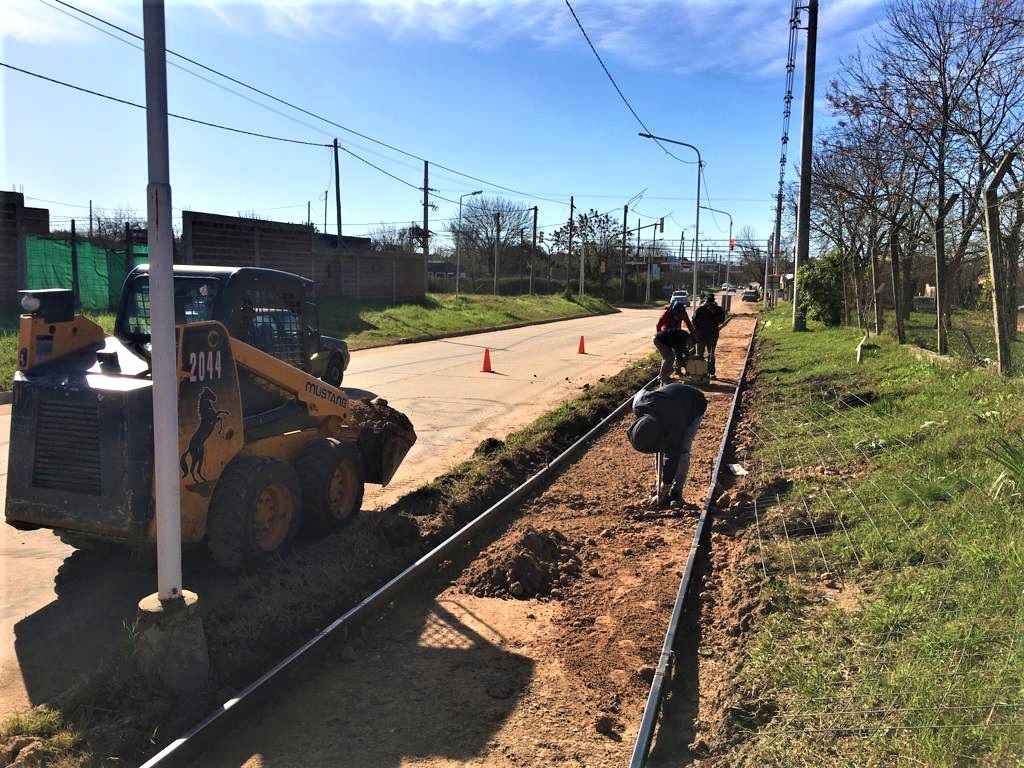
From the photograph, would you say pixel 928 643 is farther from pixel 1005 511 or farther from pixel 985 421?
pixel 985 421

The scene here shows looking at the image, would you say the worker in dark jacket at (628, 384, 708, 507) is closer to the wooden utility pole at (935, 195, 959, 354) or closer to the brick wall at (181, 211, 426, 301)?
the wooden utility pole at (935, 195, 959, 354)

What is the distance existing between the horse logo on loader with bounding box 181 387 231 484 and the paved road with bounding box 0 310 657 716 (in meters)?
Answer: 1.08

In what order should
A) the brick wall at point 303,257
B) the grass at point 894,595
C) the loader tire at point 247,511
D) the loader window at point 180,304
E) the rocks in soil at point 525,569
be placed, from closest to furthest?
the grass at point 894,595, the loader tire at point 247,511, the rocks in soil at point 525,569, the loader window at point 180,304, the brick wall at point 303,257

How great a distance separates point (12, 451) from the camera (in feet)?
15.5

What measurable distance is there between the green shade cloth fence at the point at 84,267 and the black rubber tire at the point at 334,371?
972cm

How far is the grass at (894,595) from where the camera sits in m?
3.09

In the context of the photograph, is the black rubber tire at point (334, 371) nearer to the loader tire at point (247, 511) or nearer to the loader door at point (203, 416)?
the loader tire at point (247, 511)

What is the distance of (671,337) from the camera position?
14.0 m

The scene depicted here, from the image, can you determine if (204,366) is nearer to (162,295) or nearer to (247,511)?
(247,511)

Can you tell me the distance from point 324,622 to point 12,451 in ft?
7.37

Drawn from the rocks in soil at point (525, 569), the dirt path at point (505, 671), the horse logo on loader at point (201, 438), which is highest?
the horse logo on loader at point (201, 438)

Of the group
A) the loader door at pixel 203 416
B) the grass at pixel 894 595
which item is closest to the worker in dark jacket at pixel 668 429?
the grass at pixel 894 595

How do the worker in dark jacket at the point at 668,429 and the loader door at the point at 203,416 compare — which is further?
the worker in dark jacket at the point at 668,429

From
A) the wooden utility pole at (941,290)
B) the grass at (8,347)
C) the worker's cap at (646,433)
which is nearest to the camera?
the worker's cap at (646,433)
